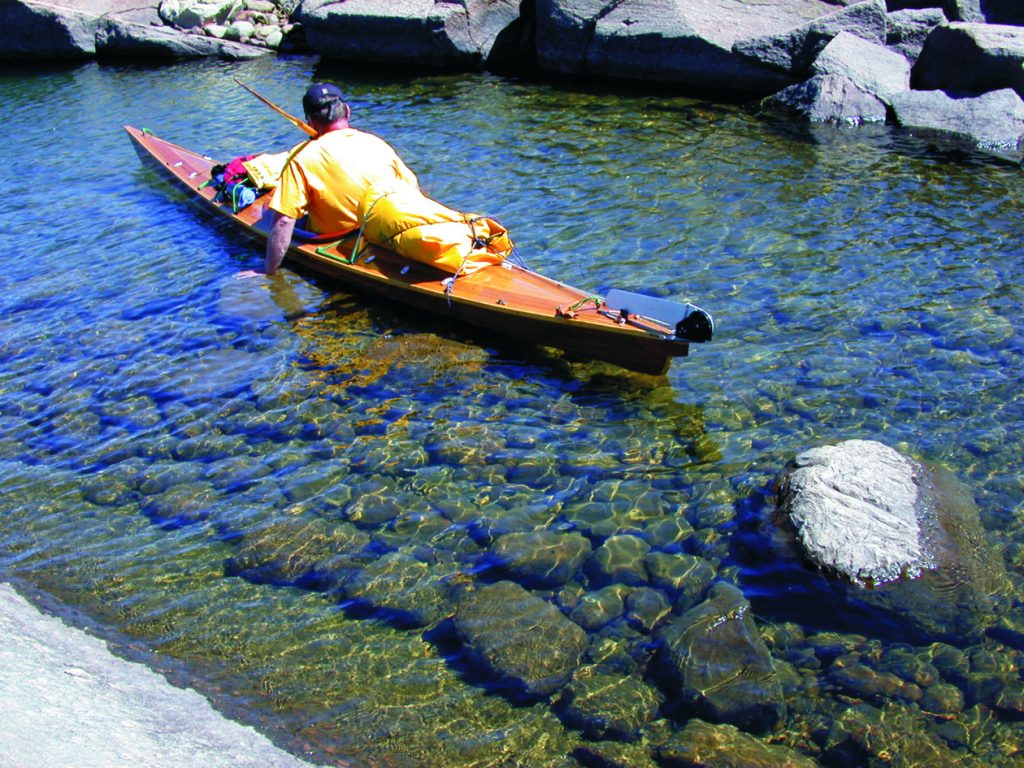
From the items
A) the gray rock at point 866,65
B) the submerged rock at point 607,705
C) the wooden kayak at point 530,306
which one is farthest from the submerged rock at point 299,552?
the gray rock at point 866,65

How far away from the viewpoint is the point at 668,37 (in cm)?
1330

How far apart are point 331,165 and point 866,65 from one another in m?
8.05

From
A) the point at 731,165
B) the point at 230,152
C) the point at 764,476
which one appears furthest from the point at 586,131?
the point at 764,476

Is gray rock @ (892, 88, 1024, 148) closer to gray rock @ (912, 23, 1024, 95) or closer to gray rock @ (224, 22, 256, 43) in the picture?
gray rock @ (912, 23, 1024, 95)

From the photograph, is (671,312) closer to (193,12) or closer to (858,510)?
(858,510)

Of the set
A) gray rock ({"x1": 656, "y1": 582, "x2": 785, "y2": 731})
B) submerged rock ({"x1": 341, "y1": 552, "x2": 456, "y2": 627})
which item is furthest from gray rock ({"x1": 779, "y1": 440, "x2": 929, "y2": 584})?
submerged rock ({"x1": 341, "y1": 552, "x2": 456, "y2": 627})

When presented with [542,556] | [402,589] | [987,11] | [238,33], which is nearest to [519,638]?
[542,556]

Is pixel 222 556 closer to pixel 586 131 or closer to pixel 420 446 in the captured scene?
pixel 420 446

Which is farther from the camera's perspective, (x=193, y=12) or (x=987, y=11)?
(x=193, y=12)

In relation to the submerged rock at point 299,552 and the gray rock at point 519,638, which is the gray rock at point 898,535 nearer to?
the gray rock at point 519,638

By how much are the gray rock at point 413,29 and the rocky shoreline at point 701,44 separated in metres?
0.02

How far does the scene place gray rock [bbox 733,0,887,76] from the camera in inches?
493

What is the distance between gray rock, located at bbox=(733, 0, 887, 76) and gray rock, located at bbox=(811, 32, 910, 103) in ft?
0.45

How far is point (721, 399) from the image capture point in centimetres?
621
